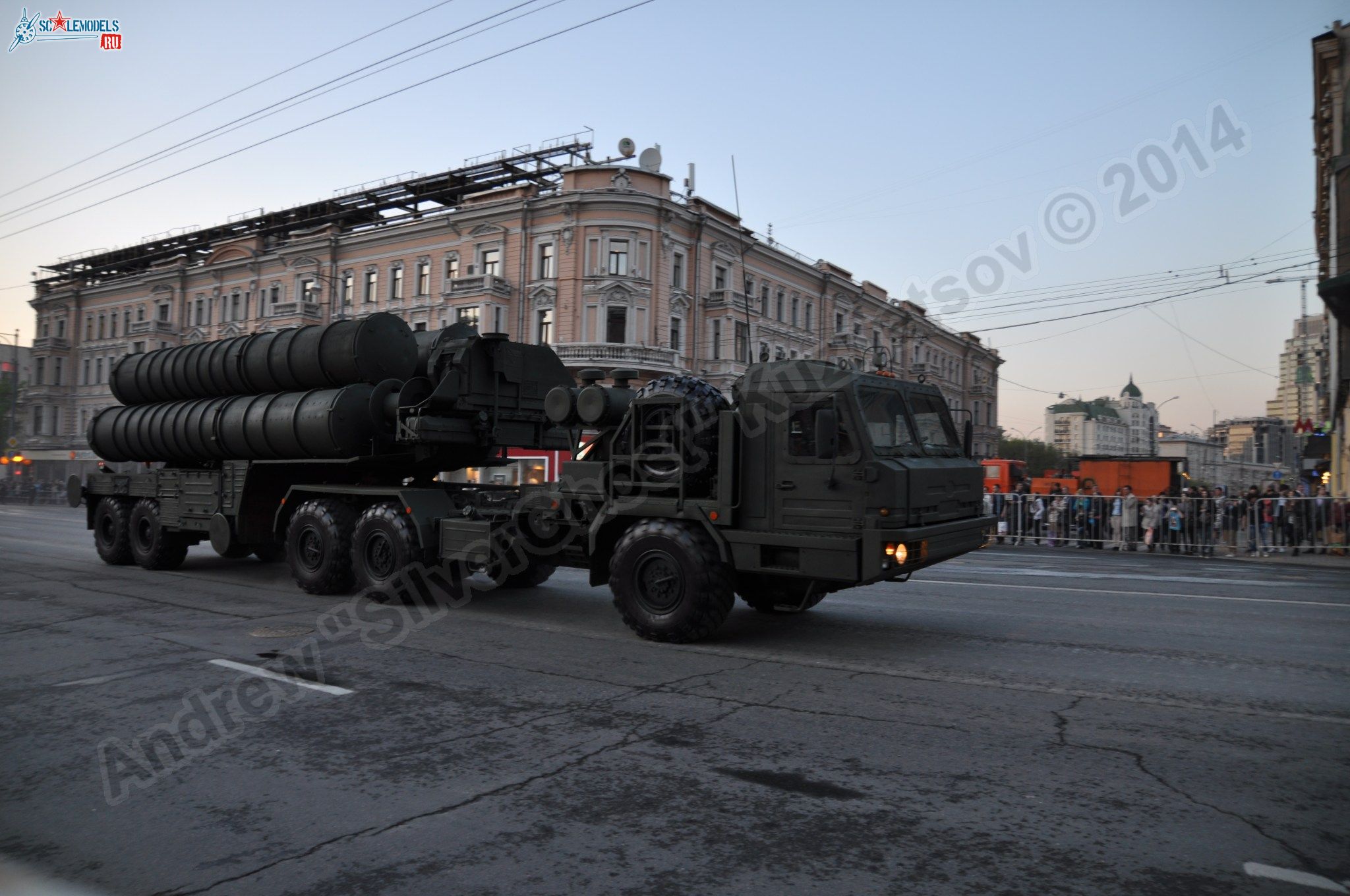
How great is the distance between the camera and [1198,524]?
20.6 metres

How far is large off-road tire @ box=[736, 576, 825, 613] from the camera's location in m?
8.61

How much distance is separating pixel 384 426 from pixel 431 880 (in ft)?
27.0

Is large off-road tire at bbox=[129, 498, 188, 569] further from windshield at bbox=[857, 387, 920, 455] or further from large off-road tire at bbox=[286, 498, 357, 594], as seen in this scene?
windshield at bbox=[857, 387, 920, 455]

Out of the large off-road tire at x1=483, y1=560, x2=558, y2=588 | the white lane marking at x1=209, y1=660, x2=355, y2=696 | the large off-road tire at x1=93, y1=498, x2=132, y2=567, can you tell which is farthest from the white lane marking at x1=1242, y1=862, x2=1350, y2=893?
the large off-road tire at x1=93, y1=498, x2=132, y2=567

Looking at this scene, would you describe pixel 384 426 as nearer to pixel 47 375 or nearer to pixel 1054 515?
pixel 1054 515

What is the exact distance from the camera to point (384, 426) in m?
10.9

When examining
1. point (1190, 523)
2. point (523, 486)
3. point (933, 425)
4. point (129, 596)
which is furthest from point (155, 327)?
point (933, 425)

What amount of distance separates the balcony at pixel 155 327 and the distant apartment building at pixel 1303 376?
7058cm

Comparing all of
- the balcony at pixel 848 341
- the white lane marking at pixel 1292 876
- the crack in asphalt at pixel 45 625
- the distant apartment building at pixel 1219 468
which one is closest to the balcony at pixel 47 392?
the balcony at pixel 848 341

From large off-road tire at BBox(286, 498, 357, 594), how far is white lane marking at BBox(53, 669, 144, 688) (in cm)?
394

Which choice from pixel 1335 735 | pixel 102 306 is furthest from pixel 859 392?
pixel 102 306

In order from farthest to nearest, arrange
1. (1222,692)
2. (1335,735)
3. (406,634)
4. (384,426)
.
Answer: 1. (384,426)
2. (406,634)
3. (1222,692)
4. (1335,735)

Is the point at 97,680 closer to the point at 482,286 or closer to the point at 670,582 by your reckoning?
the point at 670,582

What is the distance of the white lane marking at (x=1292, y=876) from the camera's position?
3.33 metres
